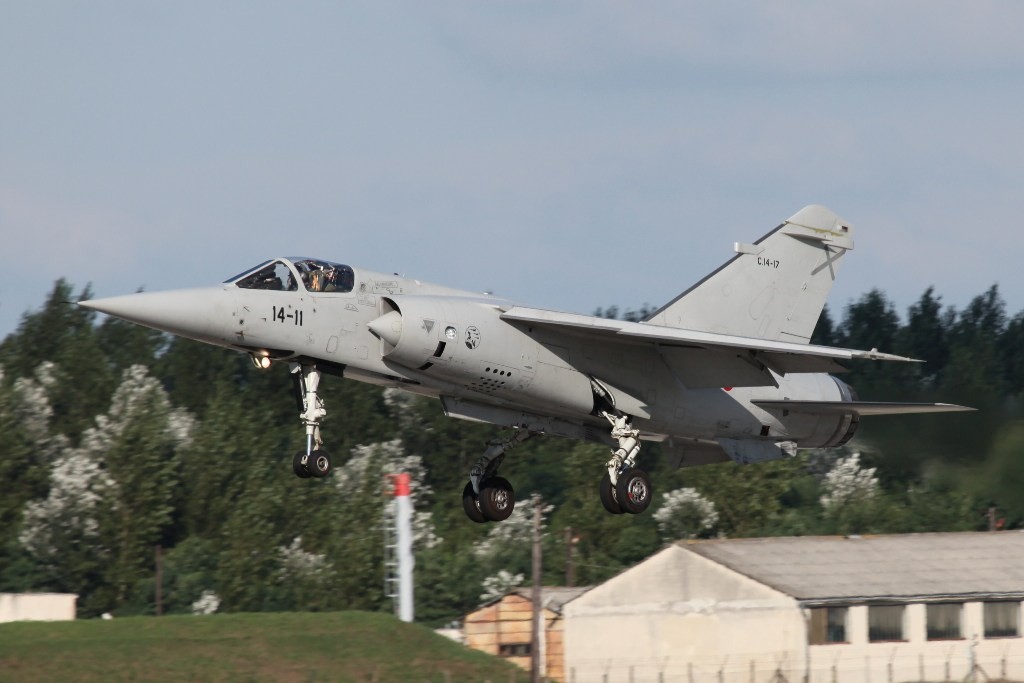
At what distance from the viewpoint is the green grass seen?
38125 millimetres

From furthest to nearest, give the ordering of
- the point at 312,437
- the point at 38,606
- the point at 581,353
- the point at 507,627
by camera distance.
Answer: the point at 38,606 < the point at 507,627 < the point at 581,353 < the point at 312,437

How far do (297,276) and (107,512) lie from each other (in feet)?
172

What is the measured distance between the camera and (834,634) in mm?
38188

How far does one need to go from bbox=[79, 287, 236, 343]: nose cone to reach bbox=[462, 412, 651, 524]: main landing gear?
16.1 ft

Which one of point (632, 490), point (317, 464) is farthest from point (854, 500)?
point (317, 464)

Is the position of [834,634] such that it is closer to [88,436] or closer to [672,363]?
[672,363]

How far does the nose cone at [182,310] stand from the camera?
18.5m

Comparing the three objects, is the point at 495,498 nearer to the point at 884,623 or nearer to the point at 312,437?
the point at 312,437

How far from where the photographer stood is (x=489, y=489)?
22844 millimetres

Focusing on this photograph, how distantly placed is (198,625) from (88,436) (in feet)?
111

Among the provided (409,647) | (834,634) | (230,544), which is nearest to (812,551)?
(834,634)

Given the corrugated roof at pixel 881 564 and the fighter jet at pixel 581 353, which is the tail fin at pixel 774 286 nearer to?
the fighter jet at pixel 581 353

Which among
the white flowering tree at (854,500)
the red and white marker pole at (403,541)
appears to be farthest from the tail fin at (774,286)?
the white flowering tree at (854,500)

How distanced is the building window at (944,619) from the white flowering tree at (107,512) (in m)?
40.0
